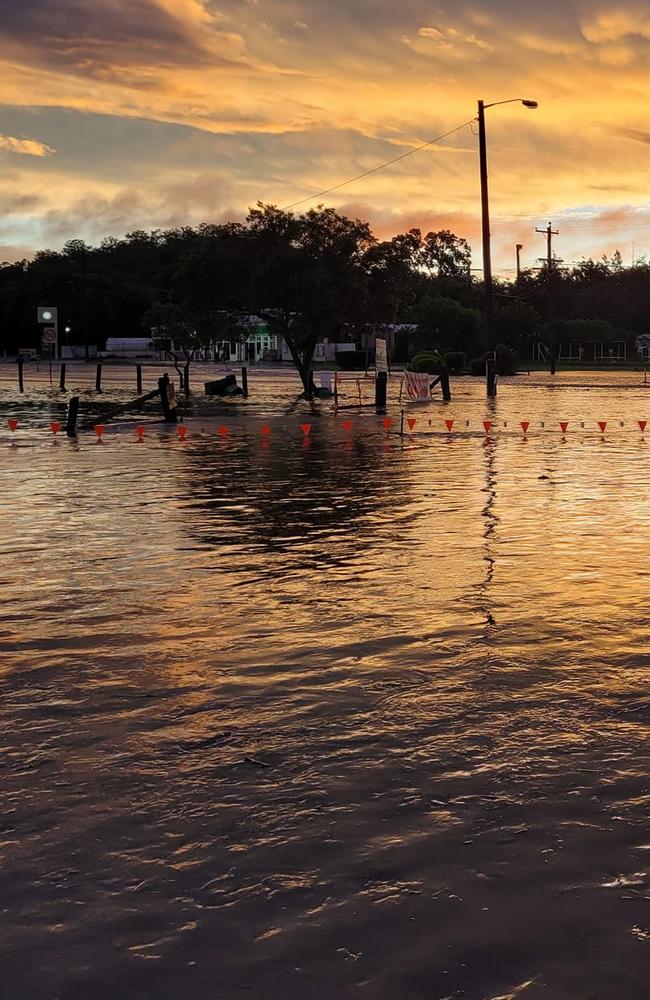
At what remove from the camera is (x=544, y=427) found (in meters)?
26.3

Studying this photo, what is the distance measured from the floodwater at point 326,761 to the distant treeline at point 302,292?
36033 millimetres

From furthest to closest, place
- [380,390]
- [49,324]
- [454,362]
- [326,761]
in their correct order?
[49,324] < [454,362] < [380,390] < [326,761]

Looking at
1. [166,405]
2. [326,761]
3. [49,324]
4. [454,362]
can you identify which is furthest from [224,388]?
[49,324]

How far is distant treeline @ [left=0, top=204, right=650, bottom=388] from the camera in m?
46.6

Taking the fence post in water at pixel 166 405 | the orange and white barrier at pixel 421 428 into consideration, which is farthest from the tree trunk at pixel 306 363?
the fence post in water at pixel 166 405

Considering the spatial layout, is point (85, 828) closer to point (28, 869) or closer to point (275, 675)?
point (28, 869)

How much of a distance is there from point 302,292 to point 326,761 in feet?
138

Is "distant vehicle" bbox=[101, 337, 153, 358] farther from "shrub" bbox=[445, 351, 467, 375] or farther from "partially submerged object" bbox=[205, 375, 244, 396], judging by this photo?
"partially submerged object" bbox=[205, 375, 244, 396]

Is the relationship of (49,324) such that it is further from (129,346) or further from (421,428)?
(421,428)

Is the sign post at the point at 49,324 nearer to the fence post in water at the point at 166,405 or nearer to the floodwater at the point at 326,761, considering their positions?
the fence post in water at the point at 166,405

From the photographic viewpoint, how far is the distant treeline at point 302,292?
4659cm

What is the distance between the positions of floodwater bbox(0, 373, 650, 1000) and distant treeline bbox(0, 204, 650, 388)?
36.0 m

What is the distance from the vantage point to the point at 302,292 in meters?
45.8

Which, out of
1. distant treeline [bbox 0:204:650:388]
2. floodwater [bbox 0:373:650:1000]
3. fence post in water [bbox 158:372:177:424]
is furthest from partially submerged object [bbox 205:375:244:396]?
floodwater [bbox 0:373:650:1000]
